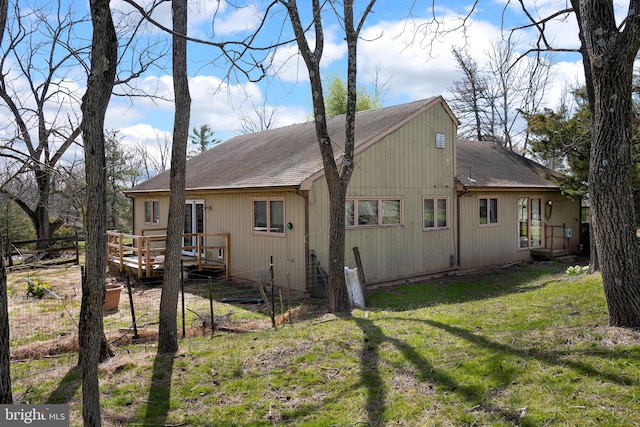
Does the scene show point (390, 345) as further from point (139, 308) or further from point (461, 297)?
point (139, 308)

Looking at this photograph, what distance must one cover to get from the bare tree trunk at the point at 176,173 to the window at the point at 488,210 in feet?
37.1

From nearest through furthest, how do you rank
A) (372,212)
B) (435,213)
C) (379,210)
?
(372,212), (379,210), (435,213)

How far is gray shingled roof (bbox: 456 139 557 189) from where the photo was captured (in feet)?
51.0

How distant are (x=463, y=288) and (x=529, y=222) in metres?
6.58

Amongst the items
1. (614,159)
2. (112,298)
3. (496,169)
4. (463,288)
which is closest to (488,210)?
(496,169)

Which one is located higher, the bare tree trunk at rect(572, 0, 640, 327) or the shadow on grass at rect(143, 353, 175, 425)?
the bare tree trunk at rect(572, 0, 640, 327)

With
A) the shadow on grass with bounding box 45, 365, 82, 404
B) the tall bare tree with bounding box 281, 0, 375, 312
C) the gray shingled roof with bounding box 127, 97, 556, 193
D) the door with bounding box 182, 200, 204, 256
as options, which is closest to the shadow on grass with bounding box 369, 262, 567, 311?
the tall bare tree with bounding box 281, 0, 375, 312

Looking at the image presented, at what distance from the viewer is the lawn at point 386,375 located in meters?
4.09

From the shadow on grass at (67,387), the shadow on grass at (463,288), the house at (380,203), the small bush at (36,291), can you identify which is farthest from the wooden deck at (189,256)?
the shadow on grass at (67,387)

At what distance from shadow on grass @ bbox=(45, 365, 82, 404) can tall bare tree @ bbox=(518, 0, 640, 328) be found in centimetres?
592

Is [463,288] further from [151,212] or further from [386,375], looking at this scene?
[151,212]

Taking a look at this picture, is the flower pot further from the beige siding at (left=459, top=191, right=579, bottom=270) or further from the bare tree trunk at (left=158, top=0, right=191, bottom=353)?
the beige siding at (left=459, top=191, right=579, bottom=270)

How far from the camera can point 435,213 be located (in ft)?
46.6

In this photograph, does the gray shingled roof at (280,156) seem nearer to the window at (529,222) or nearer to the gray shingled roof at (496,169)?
the gray shingled roof at (496,169)
